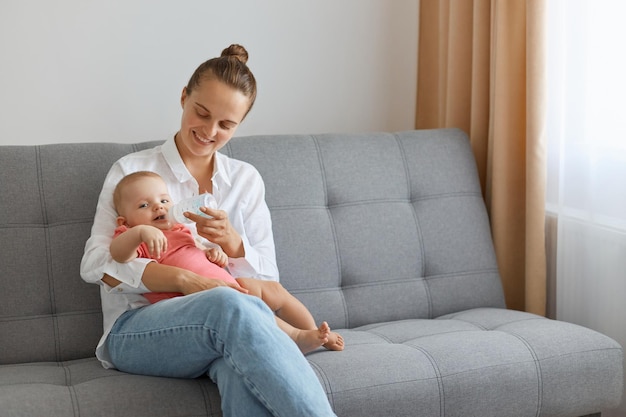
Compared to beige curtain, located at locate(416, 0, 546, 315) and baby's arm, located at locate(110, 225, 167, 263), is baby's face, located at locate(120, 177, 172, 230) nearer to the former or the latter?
baby's arm, located at locate(110, 225, 167, 263)

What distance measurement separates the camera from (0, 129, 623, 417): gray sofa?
193 centimetres

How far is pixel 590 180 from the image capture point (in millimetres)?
2461

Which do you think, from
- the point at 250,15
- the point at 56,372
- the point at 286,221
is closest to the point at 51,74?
the point at 250,15

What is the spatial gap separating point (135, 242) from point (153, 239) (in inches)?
2.2

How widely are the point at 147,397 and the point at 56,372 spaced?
0.32m

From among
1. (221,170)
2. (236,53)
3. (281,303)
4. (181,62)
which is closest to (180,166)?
(221,170)

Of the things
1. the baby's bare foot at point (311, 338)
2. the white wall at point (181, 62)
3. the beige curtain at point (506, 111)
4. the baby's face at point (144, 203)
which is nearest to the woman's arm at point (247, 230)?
the baby's face at point (144, 203)

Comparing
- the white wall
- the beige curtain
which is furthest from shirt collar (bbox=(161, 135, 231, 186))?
the beige curtain

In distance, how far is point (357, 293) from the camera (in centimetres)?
246

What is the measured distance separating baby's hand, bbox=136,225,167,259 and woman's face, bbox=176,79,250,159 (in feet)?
1.10

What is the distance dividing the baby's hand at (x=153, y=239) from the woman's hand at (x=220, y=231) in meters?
0.13

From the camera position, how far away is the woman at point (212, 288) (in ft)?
5.49

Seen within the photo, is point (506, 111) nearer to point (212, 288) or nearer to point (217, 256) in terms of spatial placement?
point (217, 256)

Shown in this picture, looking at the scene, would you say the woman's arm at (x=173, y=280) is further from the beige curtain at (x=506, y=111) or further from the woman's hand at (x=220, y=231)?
the beige curtain at (x=506, y=111)
